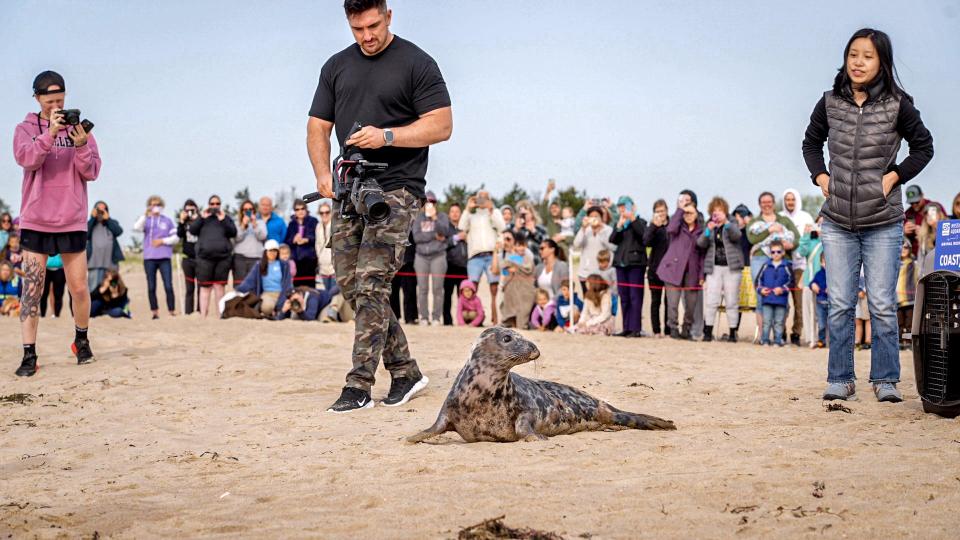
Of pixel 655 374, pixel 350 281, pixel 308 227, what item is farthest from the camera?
pixel 308 227

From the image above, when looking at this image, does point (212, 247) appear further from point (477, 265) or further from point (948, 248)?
point (948, 248)

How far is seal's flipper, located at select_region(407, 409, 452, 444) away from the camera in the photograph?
203 inches

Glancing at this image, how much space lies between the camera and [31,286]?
837 centimetres

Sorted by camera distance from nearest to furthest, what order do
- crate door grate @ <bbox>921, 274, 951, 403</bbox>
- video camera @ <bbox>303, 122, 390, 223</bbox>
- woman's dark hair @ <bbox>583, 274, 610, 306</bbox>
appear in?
crate door grate @ <bbox>921, 274, 951, 403</bbox> → video camera @ <bbox>303, 122, 390, 223</bbox> → woman's dark hair @ <bbox>583, 274, 610, 306</bbox>

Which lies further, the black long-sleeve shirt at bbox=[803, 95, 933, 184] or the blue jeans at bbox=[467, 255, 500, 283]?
the blue jeans at bbox=[467, 255, 500, 283]

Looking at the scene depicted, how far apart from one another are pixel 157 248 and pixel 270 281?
6.15ft

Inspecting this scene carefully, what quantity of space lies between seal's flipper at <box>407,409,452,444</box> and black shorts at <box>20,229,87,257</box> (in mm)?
4565

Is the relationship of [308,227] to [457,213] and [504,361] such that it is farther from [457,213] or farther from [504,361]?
[504,361]

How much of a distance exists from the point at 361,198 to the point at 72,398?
9.71 ft

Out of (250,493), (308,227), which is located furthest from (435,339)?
(250,493)

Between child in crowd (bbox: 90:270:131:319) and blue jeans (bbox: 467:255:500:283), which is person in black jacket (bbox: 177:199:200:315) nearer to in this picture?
child in crowd (bbox: 90:270:131:319)

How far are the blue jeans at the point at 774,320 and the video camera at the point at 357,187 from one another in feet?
26.6

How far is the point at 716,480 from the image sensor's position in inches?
161

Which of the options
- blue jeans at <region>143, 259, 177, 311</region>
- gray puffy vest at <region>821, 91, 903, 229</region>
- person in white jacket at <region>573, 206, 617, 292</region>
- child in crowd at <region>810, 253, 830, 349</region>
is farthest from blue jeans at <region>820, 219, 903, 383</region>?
blue jeans at <region>143, 259, 177, 311</region>
